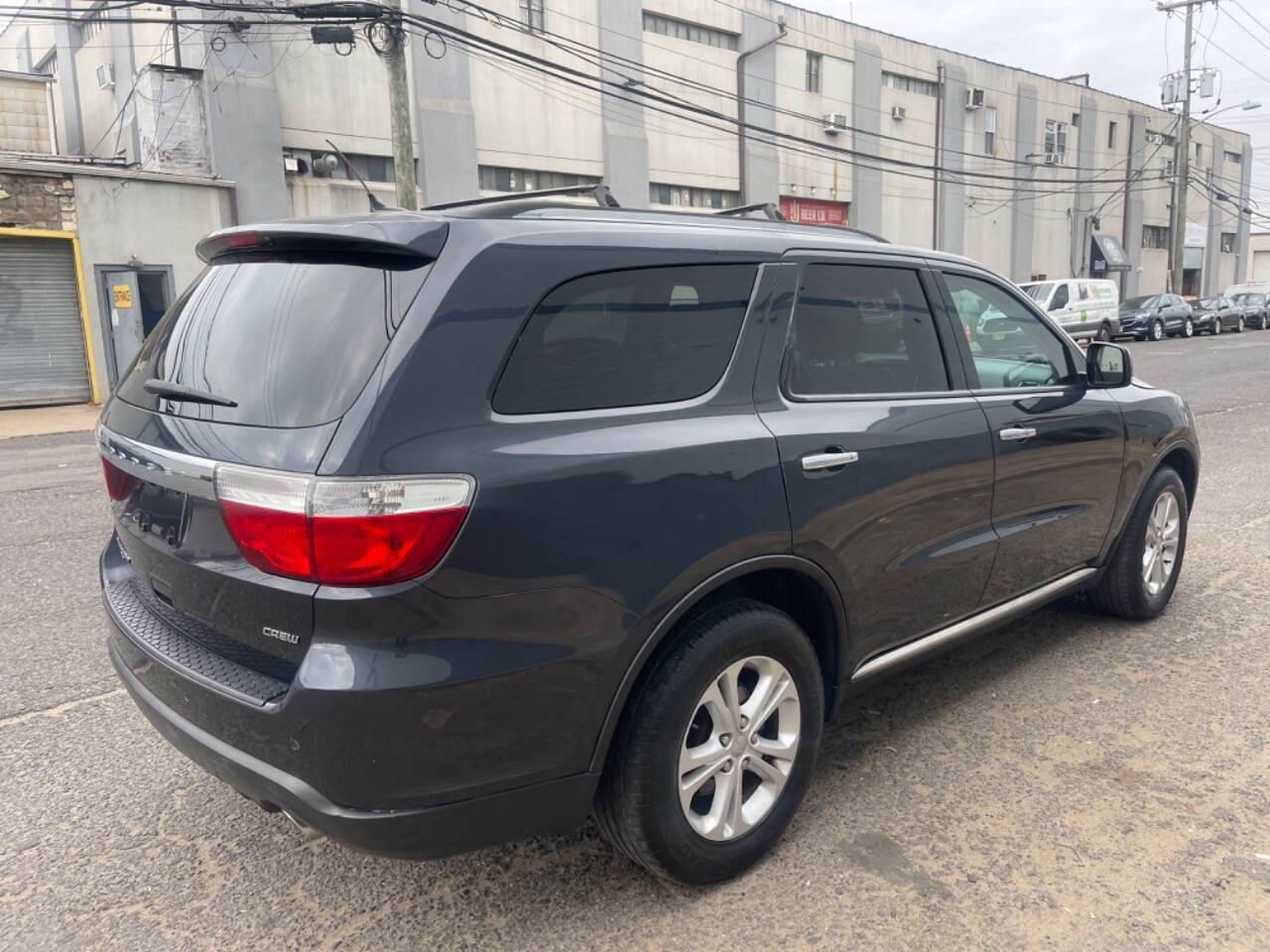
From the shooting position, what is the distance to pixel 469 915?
257 cm

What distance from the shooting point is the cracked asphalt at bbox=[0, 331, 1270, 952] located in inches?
98.8

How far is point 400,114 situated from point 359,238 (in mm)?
14368

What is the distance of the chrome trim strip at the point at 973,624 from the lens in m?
3.17

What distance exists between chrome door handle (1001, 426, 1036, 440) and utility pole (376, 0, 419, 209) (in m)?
13.1

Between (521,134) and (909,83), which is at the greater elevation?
(909,83)

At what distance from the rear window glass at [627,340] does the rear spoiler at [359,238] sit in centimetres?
30

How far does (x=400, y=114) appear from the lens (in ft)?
50.4

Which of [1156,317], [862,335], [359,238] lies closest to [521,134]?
[1156,317]

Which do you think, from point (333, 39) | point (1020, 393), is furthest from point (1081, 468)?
point (333, 39)

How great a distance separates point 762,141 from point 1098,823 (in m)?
29.0

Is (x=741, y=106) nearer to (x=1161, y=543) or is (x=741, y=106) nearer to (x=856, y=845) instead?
(x=1161, y=543)

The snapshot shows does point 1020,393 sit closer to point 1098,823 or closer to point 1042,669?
point 1042,669

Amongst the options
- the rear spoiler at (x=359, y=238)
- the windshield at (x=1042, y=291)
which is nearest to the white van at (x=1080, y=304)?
the windshield at (x=1042, y=291)

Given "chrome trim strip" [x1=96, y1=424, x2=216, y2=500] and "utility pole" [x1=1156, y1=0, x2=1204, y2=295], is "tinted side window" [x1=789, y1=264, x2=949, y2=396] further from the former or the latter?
"utility pole" [x1=1156, y1=0, x2=1204, y2=295]
